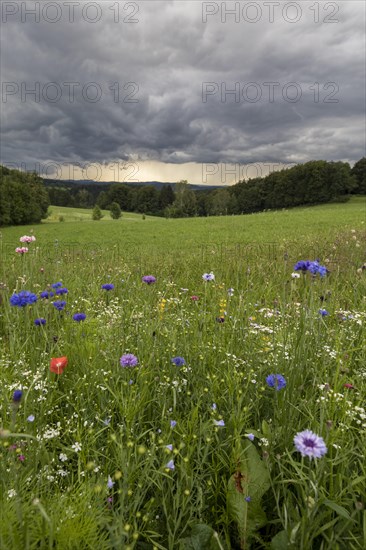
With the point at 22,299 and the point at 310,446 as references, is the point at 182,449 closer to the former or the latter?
the point at 310,446

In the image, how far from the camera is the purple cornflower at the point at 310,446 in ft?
3.66

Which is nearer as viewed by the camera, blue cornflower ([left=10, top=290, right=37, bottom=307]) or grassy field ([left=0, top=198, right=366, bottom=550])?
grassy field ([left=0, top=198, right=366, bottom=550])

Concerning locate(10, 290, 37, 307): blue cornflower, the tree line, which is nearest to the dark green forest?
the tree line

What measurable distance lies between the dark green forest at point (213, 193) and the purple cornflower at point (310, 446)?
133 ft

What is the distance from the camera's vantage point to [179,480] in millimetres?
1710

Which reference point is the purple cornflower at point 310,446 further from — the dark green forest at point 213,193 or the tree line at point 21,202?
the tree line at point 21,202

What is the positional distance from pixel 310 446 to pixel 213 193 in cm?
11245

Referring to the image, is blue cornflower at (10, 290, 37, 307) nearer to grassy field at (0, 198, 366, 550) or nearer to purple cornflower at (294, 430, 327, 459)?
grassy field at (0, 198, 366, 550)

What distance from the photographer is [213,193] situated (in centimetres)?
10994

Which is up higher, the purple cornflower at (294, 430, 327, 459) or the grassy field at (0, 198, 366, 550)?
the purple cornflower at (294, 430, 327, 459)

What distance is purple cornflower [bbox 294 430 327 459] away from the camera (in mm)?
1115

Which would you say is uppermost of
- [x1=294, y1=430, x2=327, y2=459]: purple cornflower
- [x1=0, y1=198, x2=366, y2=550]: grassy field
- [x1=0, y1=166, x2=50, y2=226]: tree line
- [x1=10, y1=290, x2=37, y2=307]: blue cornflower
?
[x1=0, y1=166, x2=50, y2=226]: tree line

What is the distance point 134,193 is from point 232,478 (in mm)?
123832

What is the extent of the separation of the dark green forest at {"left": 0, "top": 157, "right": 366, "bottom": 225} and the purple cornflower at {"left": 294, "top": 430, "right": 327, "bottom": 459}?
40.7 metres
